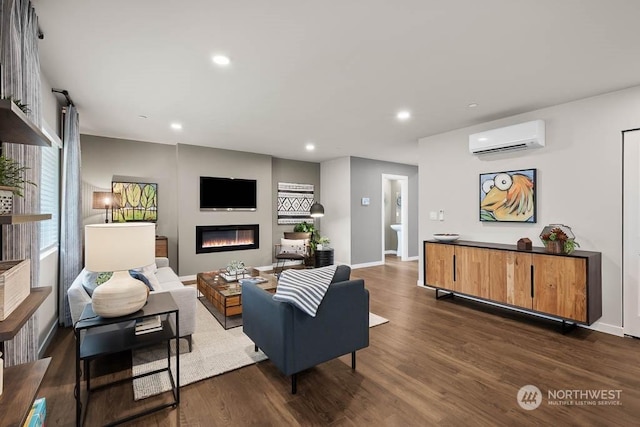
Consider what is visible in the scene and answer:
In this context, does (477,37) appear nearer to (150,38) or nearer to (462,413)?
(150,38)

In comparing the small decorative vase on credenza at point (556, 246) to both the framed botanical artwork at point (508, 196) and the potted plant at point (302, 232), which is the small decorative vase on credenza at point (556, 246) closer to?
the framed botanical artwork at point (508, 196)

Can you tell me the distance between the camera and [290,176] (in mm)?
7246

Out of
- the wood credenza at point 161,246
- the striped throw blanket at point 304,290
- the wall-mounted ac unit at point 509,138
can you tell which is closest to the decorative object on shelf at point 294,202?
the wood credenza at point 161,246

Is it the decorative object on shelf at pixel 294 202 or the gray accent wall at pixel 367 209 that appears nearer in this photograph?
the gray accent wall at pixel 367 209

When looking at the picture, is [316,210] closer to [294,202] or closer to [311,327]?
[294,202]

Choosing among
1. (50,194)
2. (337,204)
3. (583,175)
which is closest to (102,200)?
(50,194)

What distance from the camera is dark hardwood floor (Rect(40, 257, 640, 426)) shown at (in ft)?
6.43

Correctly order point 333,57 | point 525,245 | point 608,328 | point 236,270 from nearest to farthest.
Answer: point 333,57, point 608,328, point 525,245, point 236,270

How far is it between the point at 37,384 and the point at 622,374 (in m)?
3.78

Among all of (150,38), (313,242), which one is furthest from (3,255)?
(313,242)

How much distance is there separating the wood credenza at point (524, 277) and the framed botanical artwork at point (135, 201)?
488 cm

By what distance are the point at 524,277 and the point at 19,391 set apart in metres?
4.14

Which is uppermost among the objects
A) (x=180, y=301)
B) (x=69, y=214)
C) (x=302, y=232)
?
(x=69, y=214)

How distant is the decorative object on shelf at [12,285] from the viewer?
106 centimetres
